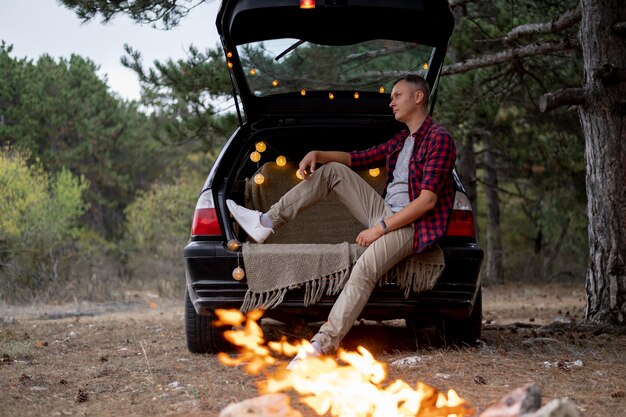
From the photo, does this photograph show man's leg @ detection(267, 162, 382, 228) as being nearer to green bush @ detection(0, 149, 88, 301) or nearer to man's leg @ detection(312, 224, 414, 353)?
man's leg @ detection(312, 224, 414, 353)

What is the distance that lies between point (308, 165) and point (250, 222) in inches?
20.9

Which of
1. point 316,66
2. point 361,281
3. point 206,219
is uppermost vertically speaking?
point 316,66

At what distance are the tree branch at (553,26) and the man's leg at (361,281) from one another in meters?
3.63

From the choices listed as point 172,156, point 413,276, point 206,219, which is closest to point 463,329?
point 413,276

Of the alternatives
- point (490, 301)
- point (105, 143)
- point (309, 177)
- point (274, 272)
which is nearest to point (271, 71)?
point (309, 177)

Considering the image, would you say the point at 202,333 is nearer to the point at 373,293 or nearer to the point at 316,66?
the point at 373,293

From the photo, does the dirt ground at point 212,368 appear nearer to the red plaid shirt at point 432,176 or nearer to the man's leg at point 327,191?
the red plaid shirt at point 432,176

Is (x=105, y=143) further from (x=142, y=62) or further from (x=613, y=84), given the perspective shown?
(x=613, y=84)

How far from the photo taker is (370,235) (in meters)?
4.71

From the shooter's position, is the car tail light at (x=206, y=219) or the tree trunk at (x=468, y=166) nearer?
the car tail light at (x=206, y=219)

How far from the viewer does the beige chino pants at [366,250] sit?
450 cm

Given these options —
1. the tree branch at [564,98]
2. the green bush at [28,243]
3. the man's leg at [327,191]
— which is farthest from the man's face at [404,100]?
the green bush at [28,243]

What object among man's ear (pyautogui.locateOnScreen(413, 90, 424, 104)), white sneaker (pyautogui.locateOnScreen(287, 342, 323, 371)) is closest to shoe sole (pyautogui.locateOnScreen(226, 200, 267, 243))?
white sneaker (pyautogui.locateOnScreen(287, 342, 323, 371))

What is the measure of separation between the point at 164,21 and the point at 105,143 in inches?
957
